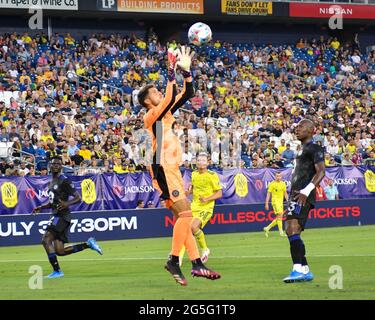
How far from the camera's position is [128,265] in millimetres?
18422

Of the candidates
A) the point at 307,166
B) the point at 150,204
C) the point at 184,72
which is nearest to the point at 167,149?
the point at 184,72

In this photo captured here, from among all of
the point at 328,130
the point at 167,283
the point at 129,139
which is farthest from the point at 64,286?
the point at 328,130

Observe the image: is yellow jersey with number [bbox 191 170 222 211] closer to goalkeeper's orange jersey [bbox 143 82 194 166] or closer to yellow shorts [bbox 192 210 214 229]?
yellow shorts [bbox 192 210 214 229]

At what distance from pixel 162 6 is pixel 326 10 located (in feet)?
33.5

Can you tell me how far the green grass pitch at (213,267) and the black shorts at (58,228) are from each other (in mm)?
723

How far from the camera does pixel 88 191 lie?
3027 cm

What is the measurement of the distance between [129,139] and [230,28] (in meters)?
19.6

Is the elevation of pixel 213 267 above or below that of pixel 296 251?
below

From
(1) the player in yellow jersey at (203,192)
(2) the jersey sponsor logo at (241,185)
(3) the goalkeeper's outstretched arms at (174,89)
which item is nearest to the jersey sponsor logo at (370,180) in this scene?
(2) the jersey sponsor logo at (241,185)

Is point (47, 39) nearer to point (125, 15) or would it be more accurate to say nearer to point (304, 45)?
point (125, 15)

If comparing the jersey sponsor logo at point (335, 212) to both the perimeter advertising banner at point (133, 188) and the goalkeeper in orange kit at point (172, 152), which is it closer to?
the perimeter advertising banner at point (133, 188)

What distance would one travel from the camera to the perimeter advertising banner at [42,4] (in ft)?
133

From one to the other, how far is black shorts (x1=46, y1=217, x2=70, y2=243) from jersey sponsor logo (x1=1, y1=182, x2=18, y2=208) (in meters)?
11.8

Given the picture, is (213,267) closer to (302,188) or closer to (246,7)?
(302,188)
